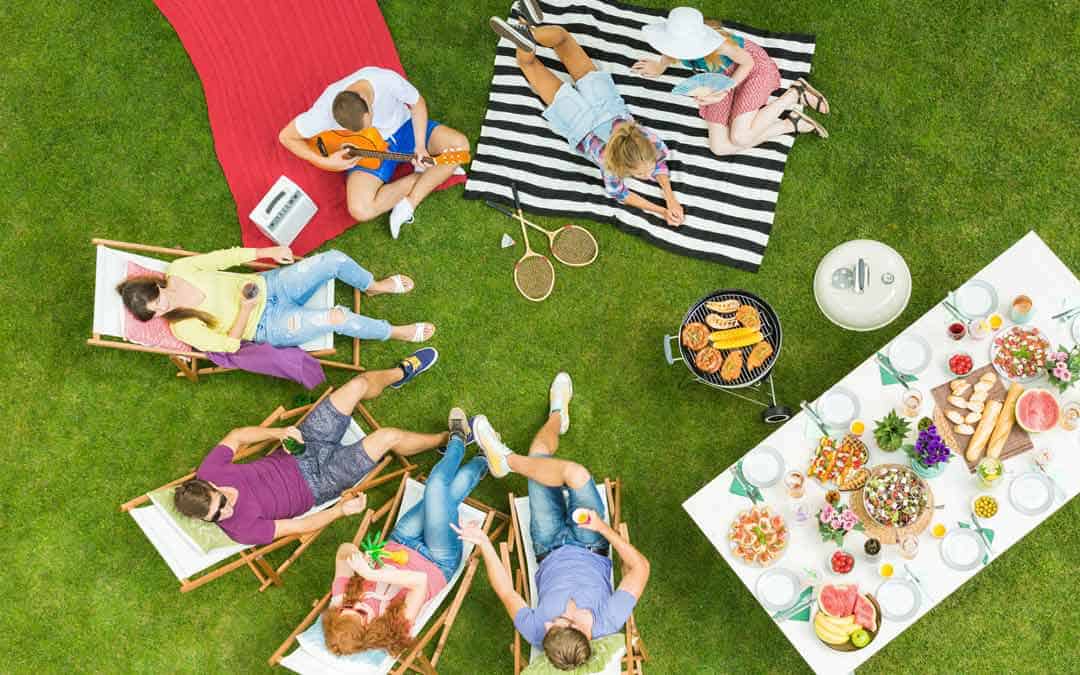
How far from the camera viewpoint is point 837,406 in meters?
4.10

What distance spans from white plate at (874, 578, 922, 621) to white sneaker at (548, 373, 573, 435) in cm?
203

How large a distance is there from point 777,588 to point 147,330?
367 centimetres

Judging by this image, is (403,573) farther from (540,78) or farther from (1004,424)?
(540,78)

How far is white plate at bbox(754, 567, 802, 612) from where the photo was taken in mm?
3988

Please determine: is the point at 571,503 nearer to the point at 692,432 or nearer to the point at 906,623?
the point at 692,432

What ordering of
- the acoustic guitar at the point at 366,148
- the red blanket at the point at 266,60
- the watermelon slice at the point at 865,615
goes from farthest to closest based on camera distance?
1. the red blanket at the point at 266,60
2. the acoustic guitar at the point at 366,148
3. the watermelon slice at the point at 865,615

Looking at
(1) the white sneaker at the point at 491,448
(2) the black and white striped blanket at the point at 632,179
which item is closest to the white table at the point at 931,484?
(1) the white sneaker at the point at 491,448

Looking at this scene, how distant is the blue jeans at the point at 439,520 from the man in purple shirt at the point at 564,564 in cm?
20

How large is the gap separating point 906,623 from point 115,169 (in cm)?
558

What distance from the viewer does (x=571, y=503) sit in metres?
4.49

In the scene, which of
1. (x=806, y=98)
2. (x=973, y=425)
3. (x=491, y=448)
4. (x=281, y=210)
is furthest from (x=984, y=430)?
(x=281, y=210)

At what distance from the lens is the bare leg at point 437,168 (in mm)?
5336

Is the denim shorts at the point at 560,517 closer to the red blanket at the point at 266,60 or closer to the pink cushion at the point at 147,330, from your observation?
the pink cushion at the point at 147,330

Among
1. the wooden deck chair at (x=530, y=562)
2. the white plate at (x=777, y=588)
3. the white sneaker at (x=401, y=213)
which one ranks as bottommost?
the wooden deck chair at (x=530, y=562)
